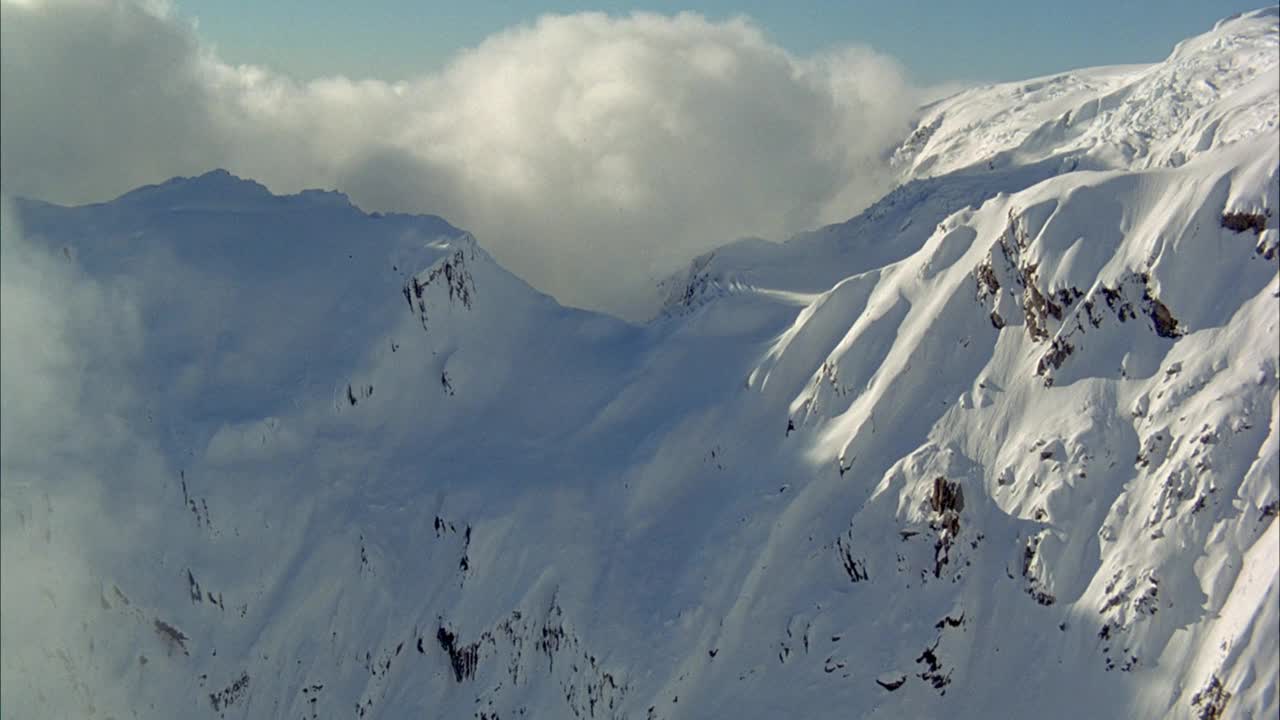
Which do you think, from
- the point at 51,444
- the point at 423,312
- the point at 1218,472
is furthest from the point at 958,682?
the point at 51,444

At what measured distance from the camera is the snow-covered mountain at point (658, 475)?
112m

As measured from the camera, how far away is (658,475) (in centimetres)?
13812

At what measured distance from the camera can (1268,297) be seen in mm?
109750

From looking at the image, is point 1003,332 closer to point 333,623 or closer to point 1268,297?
point 1268,297

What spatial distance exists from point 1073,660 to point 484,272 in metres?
83.6

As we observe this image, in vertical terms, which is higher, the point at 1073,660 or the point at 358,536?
the point at 358,536

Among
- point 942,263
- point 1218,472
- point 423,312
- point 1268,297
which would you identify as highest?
point 423,312

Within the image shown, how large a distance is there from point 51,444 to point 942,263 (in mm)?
93147

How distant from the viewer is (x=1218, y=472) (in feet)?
352

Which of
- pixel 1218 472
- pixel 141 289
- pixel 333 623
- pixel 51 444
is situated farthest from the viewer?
pixel 141 289

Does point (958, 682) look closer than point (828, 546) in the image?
Yes

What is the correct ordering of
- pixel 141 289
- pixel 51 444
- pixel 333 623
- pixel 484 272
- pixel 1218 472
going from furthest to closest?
pixel 484 272 → pixel 141 289 → pixel 333 623 → pixel 51 444 → pixel 1218 472

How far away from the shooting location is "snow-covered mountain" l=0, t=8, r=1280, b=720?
11150 centimetres

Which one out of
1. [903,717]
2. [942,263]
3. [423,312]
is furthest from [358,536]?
[942,263]
